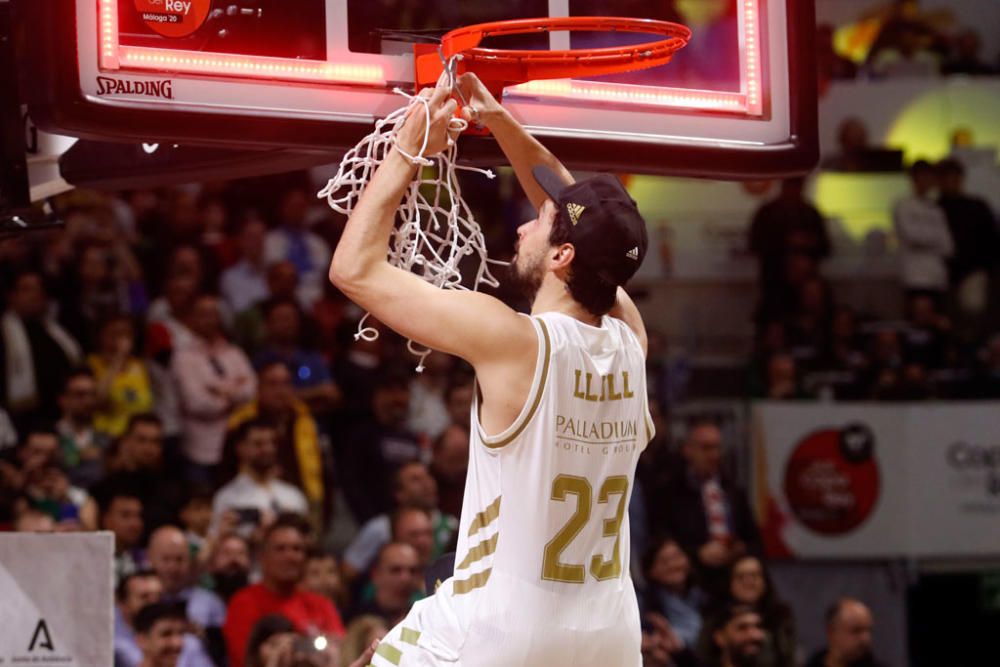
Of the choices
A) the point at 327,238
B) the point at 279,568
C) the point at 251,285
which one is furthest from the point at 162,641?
the point at 327,238

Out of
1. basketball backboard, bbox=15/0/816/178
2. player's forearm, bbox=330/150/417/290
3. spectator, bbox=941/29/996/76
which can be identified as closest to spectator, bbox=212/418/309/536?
basketball backboard, bbox=15/0/816/178

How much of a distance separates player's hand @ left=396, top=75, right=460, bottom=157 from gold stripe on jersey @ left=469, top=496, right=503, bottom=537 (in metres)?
0.90

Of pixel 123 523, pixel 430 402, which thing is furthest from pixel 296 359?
pixel 123 523

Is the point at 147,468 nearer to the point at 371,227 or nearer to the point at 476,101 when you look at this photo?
the point at 476,101

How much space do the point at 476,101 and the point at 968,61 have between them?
12.7m

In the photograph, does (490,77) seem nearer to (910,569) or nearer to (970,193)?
(910,569)

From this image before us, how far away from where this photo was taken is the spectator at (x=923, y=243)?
535 inches

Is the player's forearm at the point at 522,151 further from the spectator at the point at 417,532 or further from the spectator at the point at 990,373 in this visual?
the spectator at the point at 990,373

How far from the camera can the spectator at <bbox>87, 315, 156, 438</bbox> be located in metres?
9.34

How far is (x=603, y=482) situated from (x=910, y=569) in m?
7.68

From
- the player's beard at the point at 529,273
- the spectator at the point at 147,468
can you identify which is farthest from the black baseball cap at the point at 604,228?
the spectator at the point at 147,468

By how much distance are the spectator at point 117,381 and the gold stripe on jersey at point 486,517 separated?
222 inches

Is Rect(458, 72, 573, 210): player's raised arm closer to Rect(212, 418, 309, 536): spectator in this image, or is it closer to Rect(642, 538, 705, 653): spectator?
Rect(212, 418, 309, 536): spectator

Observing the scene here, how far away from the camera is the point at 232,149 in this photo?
480 centimetres
